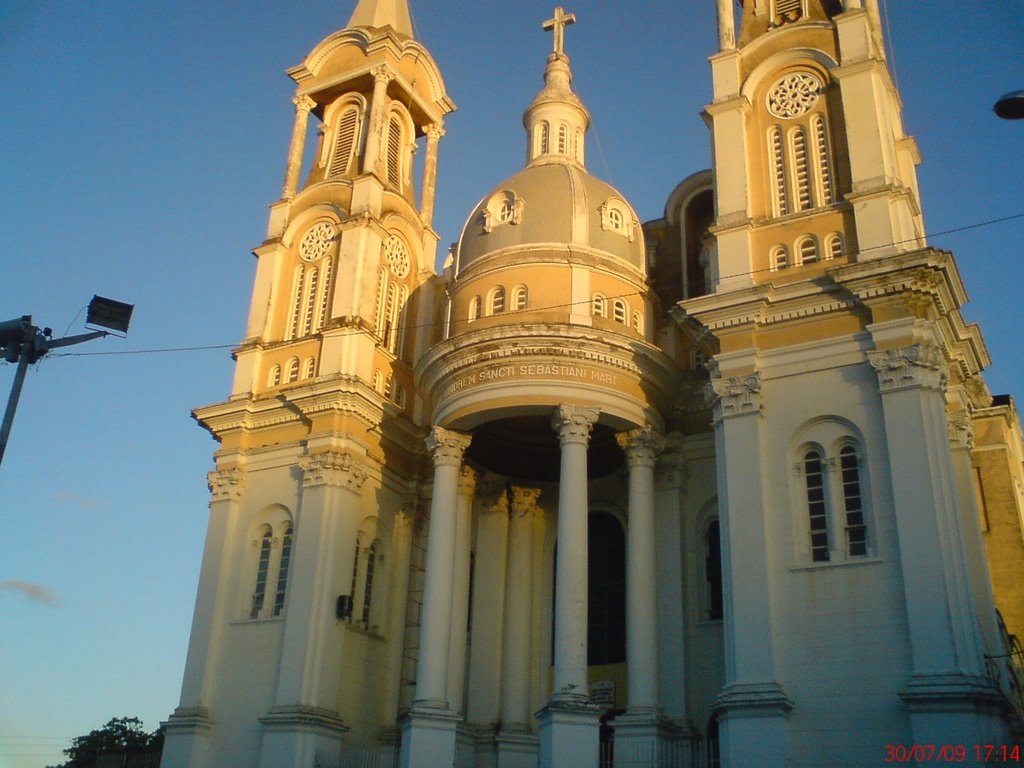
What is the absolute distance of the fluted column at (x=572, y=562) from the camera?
23297mm

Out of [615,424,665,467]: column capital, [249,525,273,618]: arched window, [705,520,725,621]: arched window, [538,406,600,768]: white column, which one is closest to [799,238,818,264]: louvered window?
[615,424,665,467]: column capital

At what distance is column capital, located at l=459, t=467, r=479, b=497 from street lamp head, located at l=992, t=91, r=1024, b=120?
17719mm

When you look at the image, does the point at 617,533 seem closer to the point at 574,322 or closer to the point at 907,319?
the point at 574,322

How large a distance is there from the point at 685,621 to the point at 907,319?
8982 mm

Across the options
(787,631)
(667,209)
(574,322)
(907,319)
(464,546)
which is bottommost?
(787,631)

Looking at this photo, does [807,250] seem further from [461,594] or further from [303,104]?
[303,104]

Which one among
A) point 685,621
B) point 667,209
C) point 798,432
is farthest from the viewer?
point 667,209

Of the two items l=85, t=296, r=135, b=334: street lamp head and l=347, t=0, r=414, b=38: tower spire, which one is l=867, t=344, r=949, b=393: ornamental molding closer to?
l=85, t=296, r=135, b=334: street lamp head

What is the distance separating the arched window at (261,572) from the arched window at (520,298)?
358 inches

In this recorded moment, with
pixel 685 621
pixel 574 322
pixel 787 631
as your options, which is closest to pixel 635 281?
pixel 574 322

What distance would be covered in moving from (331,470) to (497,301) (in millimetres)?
6197

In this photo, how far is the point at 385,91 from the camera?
34719 mm

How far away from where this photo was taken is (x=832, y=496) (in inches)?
877

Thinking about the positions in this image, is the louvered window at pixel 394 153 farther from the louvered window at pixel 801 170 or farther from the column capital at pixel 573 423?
the louvered window at pixel 801 170
